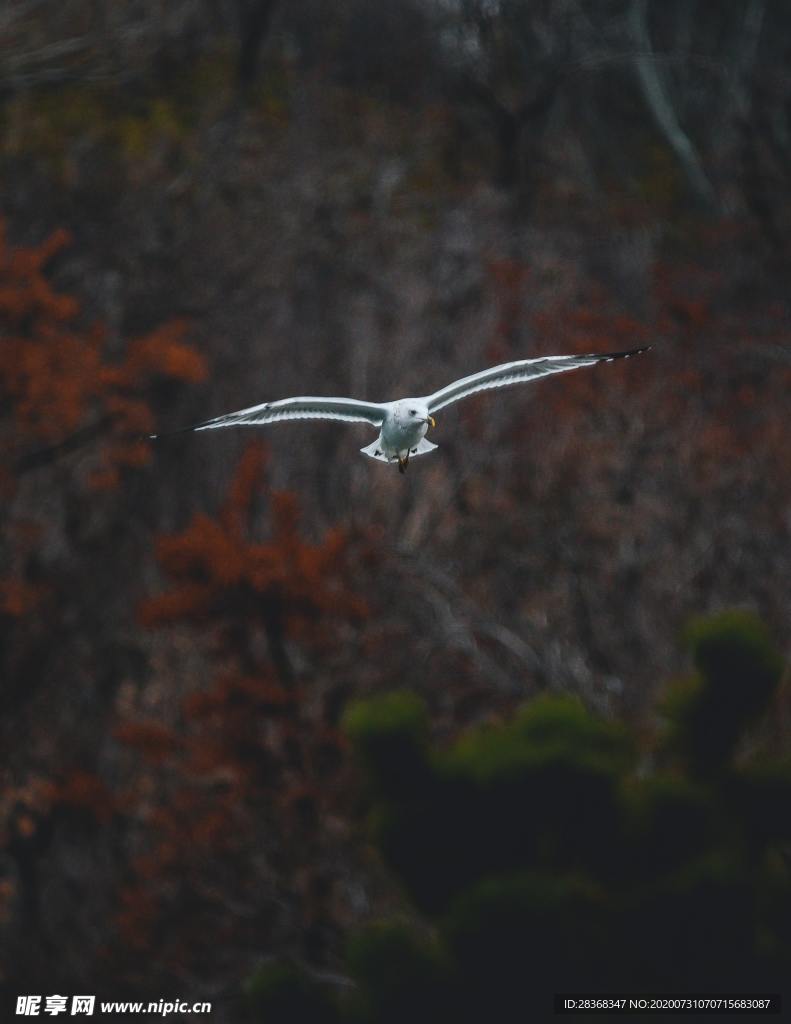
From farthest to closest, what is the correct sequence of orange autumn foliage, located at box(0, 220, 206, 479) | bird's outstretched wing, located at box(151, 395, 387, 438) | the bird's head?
1. orange autumn foliage, located at box(0, 220, 206, 479)
2. bird's outstretched wing, located at box(151, 395, 387, 438)
3. the bird's head

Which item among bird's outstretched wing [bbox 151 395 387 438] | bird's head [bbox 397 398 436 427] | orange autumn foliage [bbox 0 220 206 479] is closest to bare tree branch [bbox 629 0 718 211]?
orange autumn foliage [bbox 0 220 206 479]

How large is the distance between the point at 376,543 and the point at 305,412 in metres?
6.48

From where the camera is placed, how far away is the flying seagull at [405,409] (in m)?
9.23

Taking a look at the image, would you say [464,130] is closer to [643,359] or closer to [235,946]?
[643,359]

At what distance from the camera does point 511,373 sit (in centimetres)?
975

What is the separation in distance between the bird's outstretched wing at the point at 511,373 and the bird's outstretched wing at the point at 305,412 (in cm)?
38

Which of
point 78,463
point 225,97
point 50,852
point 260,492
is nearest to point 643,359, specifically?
point 260,492

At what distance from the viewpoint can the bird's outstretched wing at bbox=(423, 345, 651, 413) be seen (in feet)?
30.3

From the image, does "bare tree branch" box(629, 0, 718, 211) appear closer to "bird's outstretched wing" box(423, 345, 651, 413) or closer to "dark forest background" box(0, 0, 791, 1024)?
"dark forest background" box(0, 0, 791, 1024)

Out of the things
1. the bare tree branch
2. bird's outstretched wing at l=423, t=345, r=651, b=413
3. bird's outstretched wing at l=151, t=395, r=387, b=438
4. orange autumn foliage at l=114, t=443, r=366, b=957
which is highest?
bird's outstretched wing at l=423, t=345, r=651, b=413

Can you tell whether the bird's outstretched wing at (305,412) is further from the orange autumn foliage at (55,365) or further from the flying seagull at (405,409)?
the orange autumn foliage at (55,365)

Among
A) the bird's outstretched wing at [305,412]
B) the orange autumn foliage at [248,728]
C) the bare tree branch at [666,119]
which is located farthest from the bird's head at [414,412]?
the bare tree branch at [666,119]

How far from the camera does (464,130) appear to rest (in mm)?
32812

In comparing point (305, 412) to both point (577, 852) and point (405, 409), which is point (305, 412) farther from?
point (577, 852)
